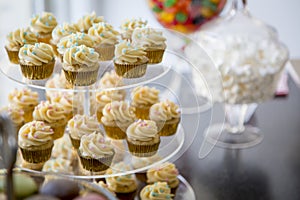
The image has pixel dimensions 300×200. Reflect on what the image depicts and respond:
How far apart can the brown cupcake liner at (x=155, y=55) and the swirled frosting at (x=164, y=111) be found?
0.09m

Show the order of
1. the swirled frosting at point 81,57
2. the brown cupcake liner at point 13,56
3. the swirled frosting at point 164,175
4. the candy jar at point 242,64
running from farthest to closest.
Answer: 1. the candy jar at point 242,64
2. the swirled frosting at point 164,175
3. the brown cupcake liner at point 13,56
4. the swirled frosting at point 81,57

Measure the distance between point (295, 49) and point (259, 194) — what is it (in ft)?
5.29

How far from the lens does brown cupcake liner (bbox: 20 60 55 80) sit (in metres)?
1.07

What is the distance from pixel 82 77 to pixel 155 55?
142 millimetres

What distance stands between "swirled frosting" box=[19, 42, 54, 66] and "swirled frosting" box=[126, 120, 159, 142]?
0.19 meters

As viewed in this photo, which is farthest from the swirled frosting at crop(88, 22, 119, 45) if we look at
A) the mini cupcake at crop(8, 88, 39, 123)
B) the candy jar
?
the candy jar

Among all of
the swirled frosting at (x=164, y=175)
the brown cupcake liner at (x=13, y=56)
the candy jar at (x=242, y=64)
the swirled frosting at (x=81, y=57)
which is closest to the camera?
the swirled frosting at (x=81, y=57)

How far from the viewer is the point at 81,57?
1.01 meters

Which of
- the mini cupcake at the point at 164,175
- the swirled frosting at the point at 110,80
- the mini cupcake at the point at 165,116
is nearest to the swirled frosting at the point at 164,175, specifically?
the mini cupcake at the point at 164,175

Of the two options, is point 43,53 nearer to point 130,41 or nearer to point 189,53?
point 130,41

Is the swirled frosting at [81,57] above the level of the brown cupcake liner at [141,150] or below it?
above

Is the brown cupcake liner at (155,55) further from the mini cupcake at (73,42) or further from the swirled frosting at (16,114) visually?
the swirled frosting at (16,114)

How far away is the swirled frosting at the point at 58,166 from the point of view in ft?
3.70

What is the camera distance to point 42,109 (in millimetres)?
1140
